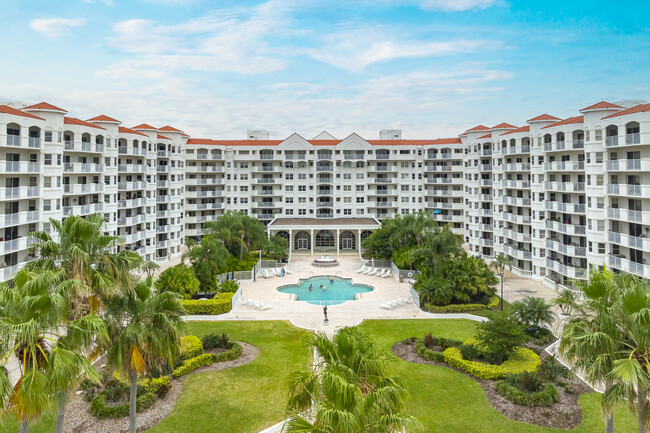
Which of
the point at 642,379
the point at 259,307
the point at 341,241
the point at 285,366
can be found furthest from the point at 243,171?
the point at 642,379

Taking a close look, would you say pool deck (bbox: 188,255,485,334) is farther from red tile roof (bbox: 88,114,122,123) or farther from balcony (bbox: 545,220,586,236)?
red tile roof (bbox: 88,114,122,123)

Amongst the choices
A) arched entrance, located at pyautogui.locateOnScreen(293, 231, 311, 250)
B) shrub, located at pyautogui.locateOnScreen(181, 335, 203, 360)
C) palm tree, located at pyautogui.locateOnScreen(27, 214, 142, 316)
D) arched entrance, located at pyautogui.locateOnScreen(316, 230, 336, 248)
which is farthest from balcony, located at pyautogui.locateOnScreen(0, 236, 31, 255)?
arched entrance, located at pyautogui.locateOnScreen(316, 230, 336, 248)

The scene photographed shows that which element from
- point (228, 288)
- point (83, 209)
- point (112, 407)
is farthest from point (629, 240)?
point (83, 209)

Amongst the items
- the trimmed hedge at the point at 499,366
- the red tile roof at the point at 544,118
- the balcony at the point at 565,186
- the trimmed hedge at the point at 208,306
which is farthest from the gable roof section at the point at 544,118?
the trimmed hedge at the point at 208,306

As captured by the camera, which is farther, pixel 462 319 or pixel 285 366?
pixel 462 319

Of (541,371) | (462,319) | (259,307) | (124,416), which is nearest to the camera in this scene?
(124,416)

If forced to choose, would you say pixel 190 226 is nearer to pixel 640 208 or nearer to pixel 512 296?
pixel 512 296

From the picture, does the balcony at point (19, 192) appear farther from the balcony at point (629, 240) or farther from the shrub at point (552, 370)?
the balcony at point (629, 240)
